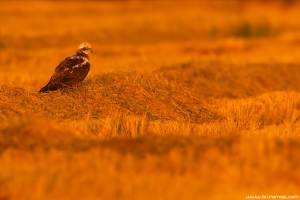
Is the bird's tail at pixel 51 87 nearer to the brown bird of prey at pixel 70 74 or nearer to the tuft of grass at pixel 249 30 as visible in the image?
the brown bird of prey at pixel 70 74

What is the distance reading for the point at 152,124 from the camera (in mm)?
10859

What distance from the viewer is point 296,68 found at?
1919 cm

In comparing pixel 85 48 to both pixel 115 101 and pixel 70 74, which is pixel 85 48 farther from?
pixel 115 101

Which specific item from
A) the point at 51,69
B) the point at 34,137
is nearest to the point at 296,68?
the point at 51,69

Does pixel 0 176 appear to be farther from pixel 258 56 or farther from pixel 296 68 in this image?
pixel 258 56

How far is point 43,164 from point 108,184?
3.27ft

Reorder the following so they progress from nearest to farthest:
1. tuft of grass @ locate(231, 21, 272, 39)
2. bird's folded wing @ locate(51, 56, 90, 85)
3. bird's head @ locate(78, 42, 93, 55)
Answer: bird's folded wing @ locate(51, 56, 90, 85) → bird's head @ locate(78, 42, 93, 55) → tuft of grass @ locate(231, 21, 272, 39)

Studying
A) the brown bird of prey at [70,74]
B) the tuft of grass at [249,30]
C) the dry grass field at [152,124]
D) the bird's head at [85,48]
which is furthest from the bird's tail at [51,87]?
the tuft of grass at [249,30]

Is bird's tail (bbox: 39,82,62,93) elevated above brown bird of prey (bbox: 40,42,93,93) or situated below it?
below

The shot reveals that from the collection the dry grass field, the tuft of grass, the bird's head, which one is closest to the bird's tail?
the dry grass field

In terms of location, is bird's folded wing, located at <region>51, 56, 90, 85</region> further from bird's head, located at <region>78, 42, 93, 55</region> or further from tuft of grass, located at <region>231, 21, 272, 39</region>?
tuft of grass, located at <region>231, 21, 272, 39</region>

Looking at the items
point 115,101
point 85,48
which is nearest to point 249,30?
point 85,48

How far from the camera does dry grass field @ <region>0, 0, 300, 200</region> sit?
7750 mm

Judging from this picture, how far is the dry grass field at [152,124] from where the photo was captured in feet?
25.4
